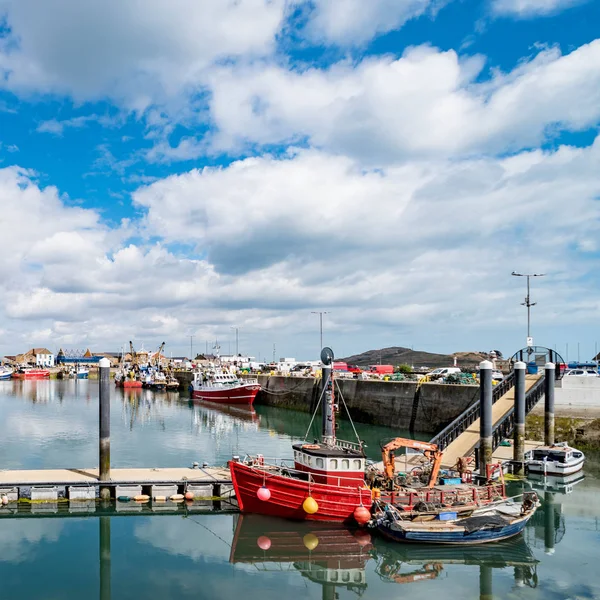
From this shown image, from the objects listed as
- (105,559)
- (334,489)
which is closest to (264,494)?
(334,489)

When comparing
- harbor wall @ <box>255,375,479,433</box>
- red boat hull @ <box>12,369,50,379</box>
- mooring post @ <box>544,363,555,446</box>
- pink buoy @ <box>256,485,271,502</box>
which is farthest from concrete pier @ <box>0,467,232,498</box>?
red boat hull @ <box>12,369,50,379</box>

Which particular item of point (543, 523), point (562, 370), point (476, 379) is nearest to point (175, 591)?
point (543, 523)

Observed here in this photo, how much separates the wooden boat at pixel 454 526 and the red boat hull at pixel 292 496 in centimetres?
139

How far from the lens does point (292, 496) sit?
2506 centimetres

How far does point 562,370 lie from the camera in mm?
45438

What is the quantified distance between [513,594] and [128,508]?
670 inches

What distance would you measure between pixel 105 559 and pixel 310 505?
27.3 ft

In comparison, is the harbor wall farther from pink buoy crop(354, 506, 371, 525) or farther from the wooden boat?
pink buoy crop(354, 506, 371, 525)

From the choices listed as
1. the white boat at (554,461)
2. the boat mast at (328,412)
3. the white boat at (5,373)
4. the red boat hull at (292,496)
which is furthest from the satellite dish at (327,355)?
the white boat at (5,373)

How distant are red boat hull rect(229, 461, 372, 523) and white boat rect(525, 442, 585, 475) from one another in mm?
14337

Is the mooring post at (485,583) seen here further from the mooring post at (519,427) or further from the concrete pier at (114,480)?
the mooring post at (519,427)

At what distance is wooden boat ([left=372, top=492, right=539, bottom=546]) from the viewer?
73.6ft

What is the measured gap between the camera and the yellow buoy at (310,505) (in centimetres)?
2434

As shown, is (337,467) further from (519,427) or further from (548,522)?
(519,427)
